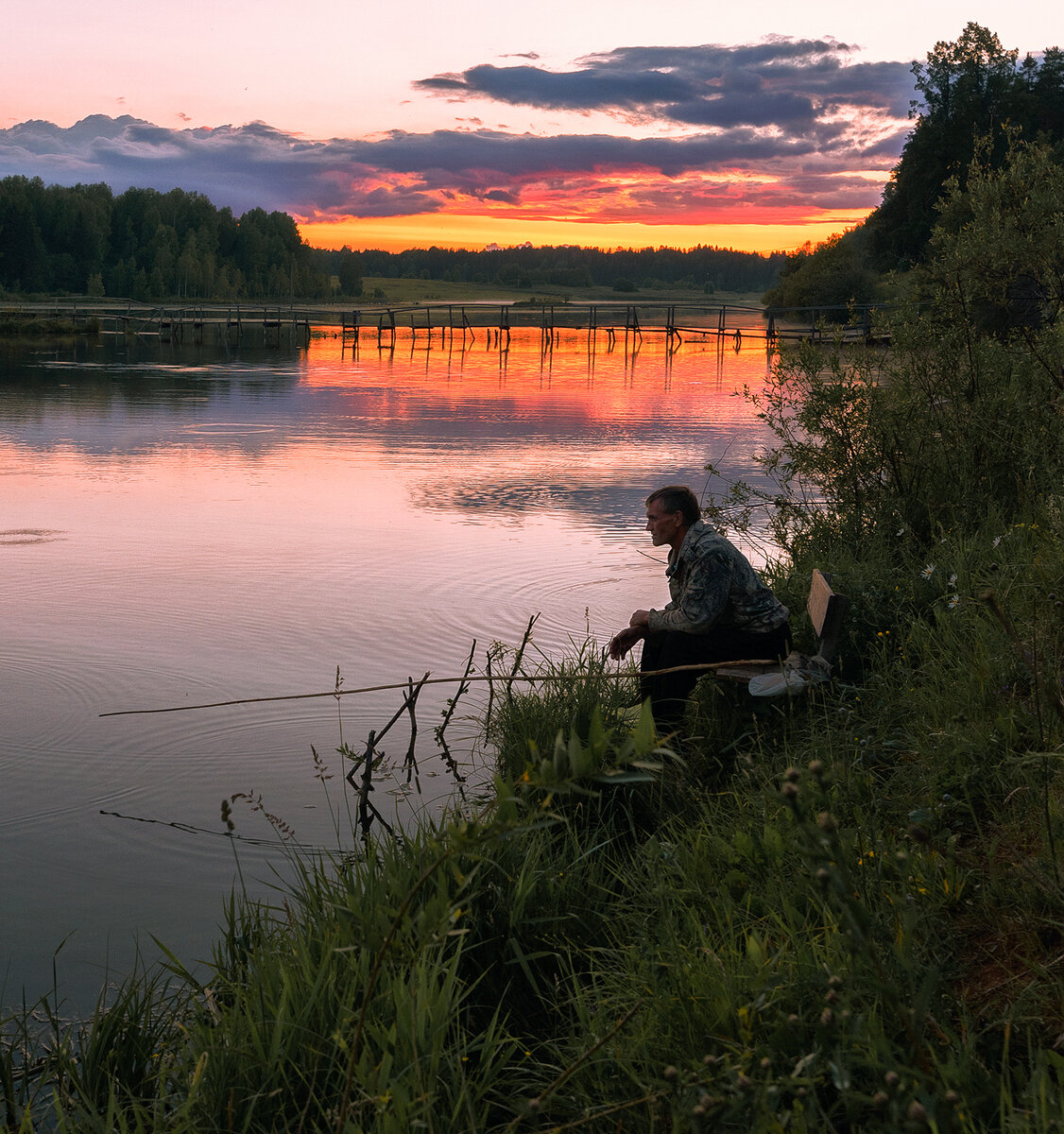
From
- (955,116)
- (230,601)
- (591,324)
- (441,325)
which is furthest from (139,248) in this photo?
(230,601)

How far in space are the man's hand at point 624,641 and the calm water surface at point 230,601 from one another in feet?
3.65

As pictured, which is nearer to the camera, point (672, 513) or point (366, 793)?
point (366, 793)

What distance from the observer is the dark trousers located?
5.57m

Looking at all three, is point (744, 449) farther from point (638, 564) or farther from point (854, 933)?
point (854, 933)

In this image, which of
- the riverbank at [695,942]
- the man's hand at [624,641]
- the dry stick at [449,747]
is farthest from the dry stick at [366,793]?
the man's hand at [624,641]

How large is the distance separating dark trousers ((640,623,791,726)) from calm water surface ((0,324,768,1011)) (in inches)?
47.2

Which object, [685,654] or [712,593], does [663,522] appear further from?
[685,654]

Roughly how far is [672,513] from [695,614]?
528mm

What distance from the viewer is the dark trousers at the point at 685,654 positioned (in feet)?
18.3

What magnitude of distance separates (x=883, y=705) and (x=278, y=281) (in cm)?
18134

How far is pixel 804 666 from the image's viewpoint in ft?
18.3

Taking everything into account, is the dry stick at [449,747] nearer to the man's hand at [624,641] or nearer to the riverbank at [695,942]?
the riverbank at [695,942]

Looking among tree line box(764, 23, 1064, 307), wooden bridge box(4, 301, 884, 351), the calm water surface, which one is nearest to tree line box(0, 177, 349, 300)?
wooden bridge box(4, 301, 884, 351)

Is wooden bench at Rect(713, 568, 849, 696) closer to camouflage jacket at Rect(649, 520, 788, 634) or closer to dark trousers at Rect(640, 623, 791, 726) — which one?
dark trousers at Rect(640, 623, 791, 726)
